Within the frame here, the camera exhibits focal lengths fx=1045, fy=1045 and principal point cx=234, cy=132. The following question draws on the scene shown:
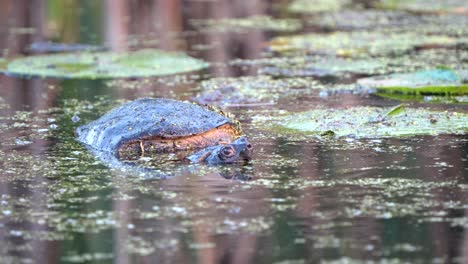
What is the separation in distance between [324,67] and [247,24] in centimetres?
486

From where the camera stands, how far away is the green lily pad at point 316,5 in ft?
59.2

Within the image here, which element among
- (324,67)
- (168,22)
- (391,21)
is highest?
(324,67)

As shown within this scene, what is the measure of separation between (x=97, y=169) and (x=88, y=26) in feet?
31.6

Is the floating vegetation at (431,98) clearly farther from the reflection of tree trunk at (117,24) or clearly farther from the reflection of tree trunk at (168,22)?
the reflection of tree trunk at (117,24)

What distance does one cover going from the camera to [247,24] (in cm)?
1541

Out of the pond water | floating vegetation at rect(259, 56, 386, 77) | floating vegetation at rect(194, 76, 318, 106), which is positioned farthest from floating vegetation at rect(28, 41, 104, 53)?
floating vegetation at rect(194, 76, 318, 106)

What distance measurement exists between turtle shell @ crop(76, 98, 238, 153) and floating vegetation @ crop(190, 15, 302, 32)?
7.64 m

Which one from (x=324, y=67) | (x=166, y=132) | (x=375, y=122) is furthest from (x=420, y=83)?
(x=166, y=132)

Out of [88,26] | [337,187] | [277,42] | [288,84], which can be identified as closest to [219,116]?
[337,187]

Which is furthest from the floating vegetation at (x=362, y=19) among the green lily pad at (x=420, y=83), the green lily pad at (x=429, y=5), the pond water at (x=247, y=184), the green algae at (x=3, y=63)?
the green lily pad at (x=420, y=83)

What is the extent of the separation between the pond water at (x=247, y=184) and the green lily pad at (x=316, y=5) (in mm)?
6641

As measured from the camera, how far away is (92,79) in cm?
1052

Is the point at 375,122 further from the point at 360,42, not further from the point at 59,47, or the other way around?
the point at 59,47

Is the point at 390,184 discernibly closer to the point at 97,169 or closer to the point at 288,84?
the point at 97,169
